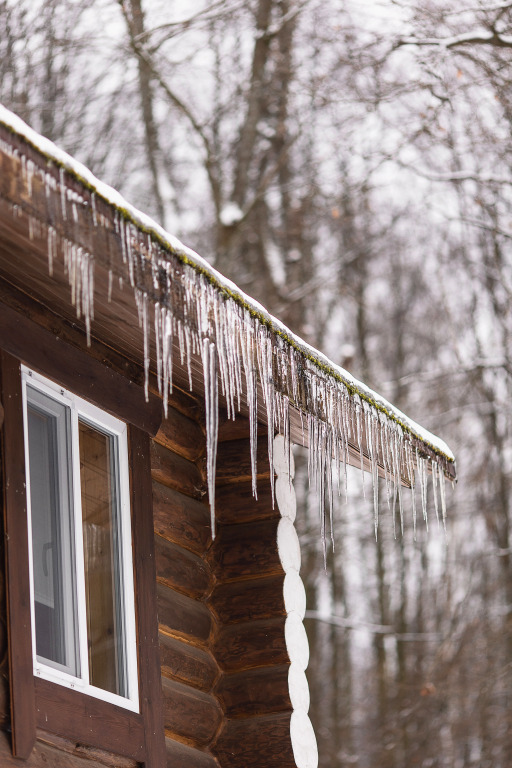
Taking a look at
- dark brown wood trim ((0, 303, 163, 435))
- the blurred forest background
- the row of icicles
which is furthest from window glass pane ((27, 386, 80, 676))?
the blurred forest background

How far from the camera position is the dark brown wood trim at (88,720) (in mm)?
3795

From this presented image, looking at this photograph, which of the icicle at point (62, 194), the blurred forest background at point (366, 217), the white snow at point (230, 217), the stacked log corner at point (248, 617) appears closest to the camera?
the icicle at point (62, 194)

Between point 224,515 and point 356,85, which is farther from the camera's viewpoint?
point 356,85

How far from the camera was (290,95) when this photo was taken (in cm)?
1488

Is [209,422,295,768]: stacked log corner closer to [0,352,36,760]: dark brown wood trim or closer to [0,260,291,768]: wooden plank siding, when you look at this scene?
[0,260,291,768]: wooden plank siding

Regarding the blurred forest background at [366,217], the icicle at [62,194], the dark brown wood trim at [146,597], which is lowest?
the dark brown wood trim at [146,597]

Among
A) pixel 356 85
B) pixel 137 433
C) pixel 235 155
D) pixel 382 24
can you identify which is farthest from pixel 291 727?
pixel 235 155

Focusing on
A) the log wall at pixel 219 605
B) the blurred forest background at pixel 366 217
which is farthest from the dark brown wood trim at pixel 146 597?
the blurred forest background at pixel 366 217

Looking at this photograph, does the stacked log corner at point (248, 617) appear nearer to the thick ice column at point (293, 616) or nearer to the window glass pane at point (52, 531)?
the thick ice column at point (293, 616)

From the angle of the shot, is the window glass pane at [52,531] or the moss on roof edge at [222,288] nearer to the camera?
the moss on roof edge at [222,288]

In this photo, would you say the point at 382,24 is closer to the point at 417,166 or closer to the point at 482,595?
the point at 417,166

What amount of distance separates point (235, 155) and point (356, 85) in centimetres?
303

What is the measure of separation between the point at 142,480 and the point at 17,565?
108 cm

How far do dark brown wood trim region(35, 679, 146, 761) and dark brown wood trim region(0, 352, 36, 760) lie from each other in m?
0.11
